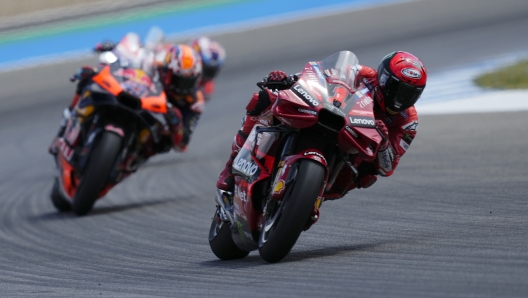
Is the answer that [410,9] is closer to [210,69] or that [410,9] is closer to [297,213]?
[210,69]

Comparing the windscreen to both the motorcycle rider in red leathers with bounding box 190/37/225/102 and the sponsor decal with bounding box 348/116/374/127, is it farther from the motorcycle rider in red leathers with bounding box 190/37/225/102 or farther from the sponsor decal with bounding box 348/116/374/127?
the motorcycle rider in red leathers with bounding box 190/37/225/102

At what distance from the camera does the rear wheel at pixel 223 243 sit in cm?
638

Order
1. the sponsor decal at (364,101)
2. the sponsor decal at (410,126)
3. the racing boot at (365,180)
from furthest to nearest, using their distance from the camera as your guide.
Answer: the racing boot at (365,180) < the sponsor decal at (410,126) < the sponsor decal at (364,101)

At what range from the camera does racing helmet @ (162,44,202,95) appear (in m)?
9.84

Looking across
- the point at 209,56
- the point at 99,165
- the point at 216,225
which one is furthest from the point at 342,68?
the point at 209,56

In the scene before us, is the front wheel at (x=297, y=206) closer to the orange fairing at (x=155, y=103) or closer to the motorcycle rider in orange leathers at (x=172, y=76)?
the orange fairing at (x=155, y=103)

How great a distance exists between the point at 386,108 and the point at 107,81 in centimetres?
415

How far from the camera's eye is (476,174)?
9430mm

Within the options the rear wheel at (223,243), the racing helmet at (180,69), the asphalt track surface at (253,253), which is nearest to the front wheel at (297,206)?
the asphalt track surface at (253,253)

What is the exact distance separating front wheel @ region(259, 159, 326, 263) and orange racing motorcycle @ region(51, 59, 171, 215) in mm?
3892

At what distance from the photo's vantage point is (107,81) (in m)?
9.38

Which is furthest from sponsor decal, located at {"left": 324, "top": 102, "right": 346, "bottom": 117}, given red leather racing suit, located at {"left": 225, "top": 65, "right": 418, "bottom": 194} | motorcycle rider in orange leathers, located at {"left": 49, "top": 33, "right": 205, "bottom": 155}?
motorcycle rider in orange leathers, located at {"left": 49, "top": 33, "right": 205, "bottom": 155}

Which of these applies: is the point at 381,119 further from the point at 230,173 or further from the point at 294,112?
the point at 230,173

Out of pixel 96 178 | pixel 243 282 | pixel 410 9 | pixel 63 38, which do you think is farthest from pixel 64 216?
pixel 410 9
